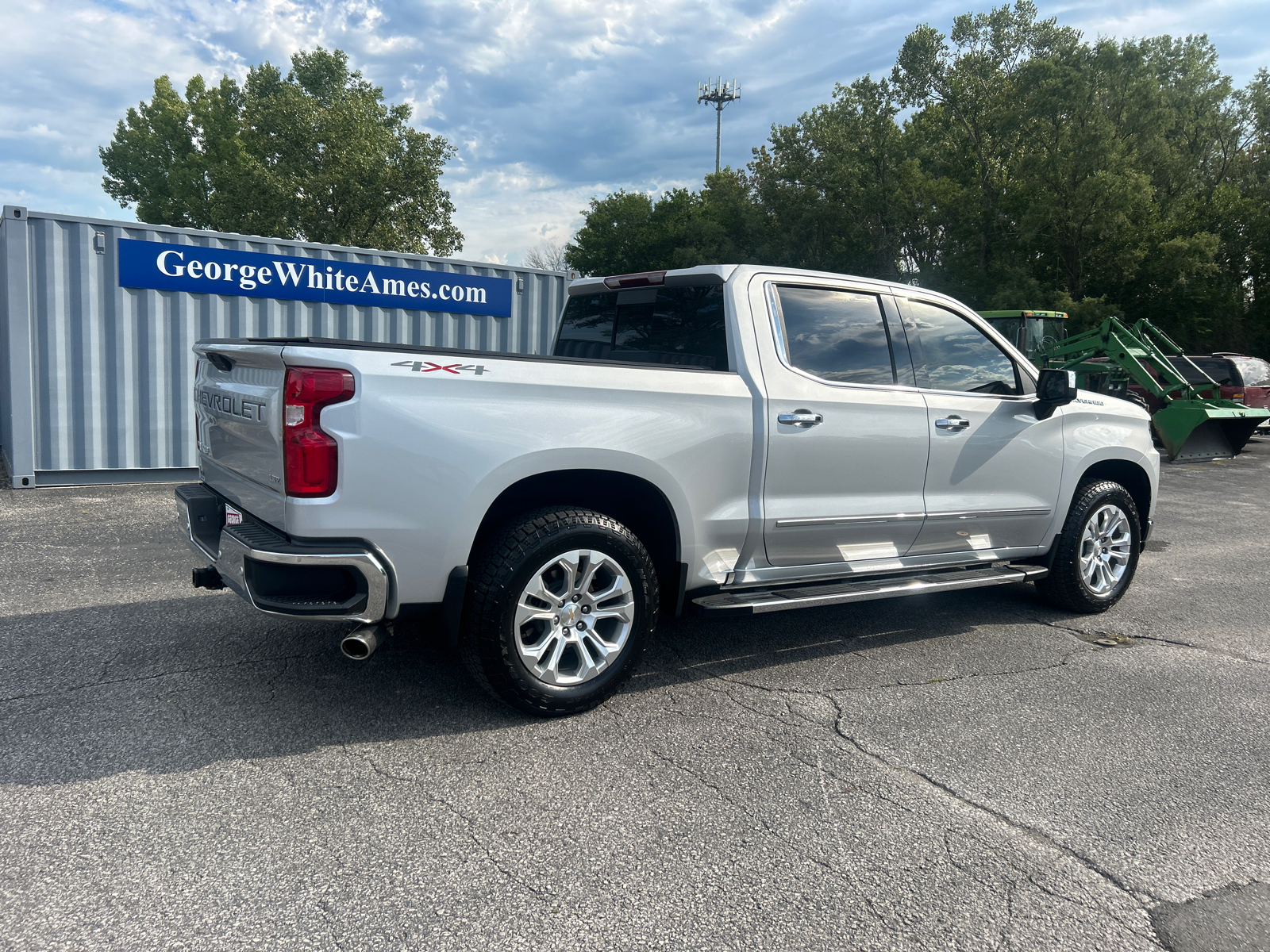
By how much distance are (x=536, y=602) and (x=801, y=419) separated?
1.53 m

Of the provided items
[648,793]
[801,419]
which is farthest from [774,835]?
[801,419]

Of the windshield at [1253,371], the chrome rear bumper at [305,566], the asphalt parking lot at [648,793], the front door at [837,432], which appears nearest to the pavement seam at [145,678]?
the asphalt parking lot at [648,793]

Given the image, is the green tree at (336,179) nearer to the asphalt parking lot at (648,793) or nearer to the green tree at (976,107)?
the green tree at (976,107)

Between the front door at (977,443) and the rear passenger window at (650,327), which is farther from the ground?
the rear passenger window at (650,327)

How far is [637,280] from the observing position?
4.82m

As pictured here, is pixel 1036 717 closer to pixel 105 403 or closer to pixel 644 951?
pixel 644 951

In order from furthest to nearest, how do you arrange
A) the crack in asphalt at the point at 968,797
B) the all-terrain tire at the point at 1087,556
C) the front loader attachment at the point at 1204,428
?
the front loader attachment at the point at 1204,428
the all-terrain tire at the point at 1087,556
the crack in asphalt at the point at 968,797

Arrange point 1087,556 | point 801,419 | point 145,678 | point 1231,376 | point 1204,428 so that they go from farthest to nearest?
point 1231,376
point 1204,428
point 1087,556
point 801,419
point 145,678

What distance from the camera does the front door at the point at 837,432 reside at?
4191 millimetres

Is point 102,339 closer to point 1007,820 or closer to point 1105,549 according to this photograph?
point 1105,549

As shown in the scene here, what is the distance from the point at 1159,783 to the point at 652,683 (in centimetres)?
208

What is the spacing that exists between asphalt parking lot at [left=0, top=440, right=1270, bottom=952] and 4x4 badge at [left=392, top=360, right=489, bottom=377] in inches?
56.5

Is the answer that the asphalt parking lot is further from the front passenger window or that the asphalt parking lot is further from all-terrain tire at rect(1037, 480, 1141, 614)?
the front passenger window

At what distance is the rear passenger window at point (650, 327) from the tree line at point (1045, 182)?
88.9 feet
